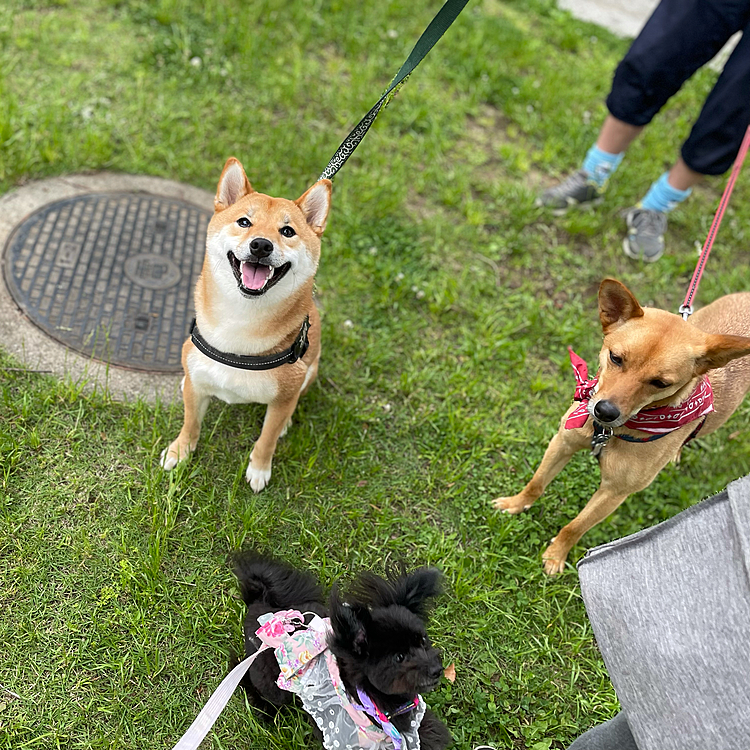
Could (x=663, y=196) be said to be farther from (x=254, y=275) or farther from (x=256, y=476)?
(x=256, y=476)

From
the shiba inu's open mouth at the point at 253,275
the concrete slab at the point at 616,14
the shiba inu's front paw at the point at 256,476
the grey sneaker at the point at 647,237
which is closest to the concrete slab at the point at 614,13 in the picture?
the concrete slab at the point at 616,14

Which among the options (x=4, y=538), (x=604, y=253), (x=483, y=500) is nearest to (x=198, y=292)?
(x=4, y=538)

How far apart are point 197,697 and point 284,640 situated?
2.32 feet

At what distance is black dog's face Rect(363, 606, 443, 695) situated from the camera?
5.80 feet

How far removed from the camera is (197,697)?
2359mm

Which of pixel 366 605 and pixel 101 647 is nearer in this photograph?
pixel 366 605

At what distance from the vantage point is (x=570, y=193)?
4.77m

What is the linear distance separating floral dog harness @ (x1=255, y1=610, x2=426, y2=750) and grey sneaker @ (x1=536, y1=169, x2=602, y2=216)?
148 inches

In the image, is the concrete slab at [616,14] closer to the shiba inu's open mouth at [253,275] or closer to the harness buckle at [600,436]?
the harness buckle at [600,436]

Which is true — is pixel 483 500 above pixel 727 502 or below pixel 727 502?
below

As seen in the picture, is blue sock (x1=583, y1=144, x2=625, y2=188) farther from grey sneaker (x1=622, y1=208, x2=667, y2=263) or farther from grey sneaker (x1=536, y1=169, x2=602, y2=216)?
grey sneaker (x1=622, y1=208, x2=667, y2=263)

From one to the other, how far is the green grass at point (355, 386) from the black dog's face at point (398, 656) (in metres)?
0.69

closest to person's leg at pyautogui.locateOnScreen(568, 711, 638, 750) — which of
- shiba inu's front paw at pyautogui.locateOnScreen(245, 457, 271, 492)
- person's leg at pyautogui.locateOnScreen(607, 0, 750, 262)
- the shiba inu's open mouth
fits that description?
shiba inu's front paw at pyautogui.locateOnScreen(245, 457, 271, 492)

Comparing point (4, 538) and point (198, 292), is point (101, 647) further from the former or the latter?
point (198, 292)
